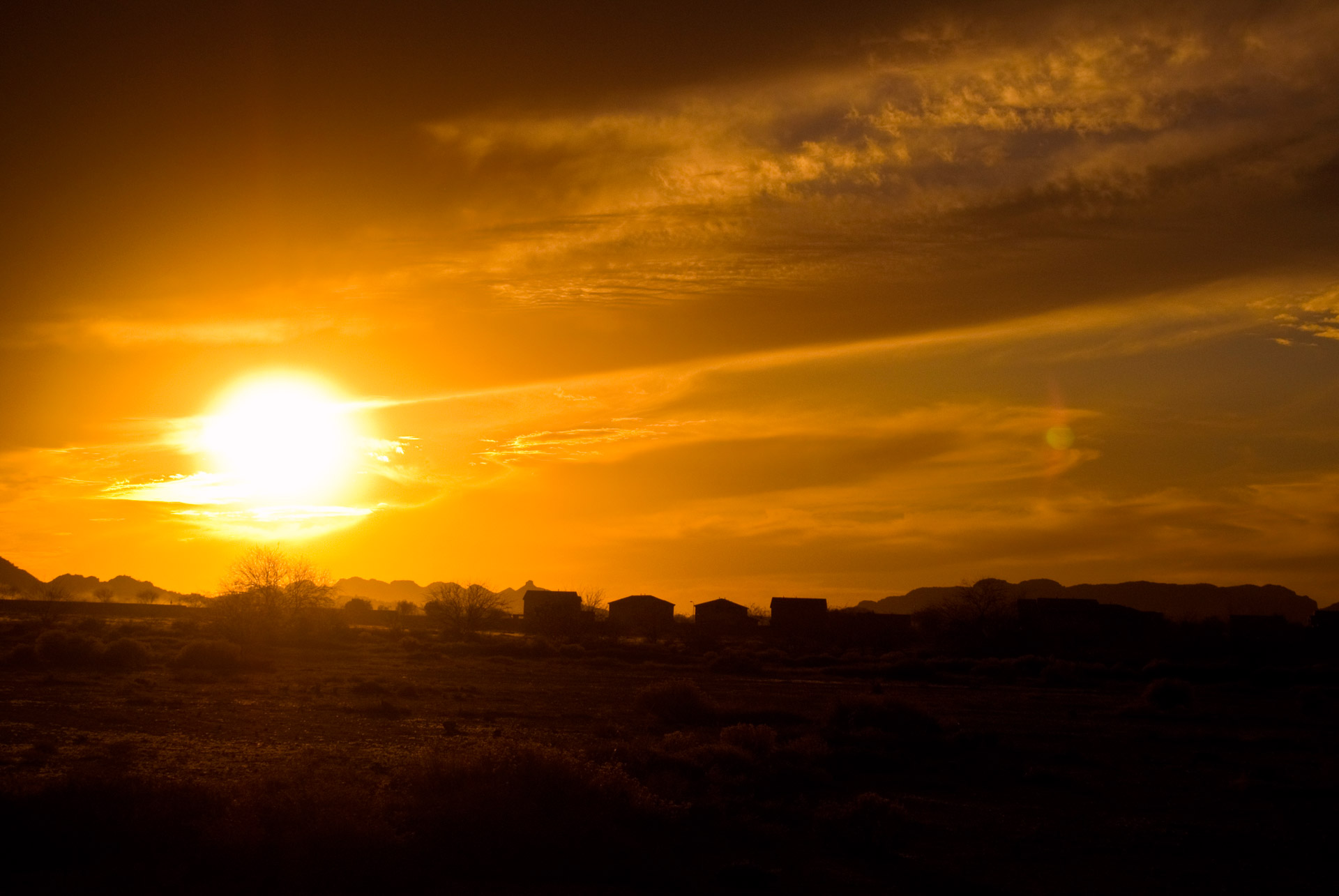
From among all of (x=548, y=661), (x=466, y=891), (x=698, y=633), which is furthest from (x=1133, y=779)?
(x=698, y=633)

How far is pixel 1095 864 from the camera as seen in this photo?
46.4ft

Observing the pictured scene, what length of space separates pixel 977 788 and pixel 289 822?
13467mm

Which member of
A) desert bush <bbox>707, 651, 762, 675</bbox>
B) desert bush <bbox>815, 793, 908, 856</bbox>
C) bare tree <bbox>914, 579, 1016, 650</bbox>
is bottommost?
desert bush <bbox>815, 793, 908, 856</bbox>

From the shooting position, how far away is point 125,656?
1709 inches

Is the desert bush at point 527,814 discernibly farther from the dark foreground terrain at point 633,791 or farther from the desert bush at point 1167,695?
the desert bush at point 1167,695

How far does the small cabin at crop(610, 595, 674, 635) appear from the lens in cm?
11550

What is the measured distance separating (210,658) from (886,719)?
3075 cm

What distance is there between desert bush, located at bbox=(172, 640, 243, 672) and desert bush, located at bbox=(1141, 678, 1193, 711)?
3754 centimetres

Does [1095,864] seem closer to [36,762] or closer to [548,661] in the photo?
[36,762]

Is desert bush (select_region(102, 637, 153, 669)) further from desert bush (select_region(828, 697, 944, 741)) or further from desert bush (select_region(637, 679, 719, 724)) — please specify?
desert bush (select_region(828, 697, 944, 741))

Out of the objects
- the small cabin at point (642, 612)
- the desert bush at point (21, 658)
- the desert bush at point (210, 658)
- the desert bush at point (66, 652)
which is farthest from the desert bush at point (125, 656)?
the small cabin at point (642, 612)

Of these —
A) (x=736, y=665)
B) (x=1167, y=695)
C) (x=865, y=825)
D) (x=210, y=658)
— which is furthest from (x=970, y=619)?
(x=865, y=825)

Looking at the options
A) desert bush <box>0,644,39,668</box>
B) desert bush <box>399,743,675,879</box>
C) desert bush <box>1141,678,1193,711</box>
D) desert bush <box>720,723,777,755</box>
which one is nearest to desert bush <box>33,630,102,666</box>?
desert bush <box>0,644,39,668</box>

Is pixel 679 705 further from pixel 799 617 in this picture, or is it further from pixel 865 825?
pixel 799 617
